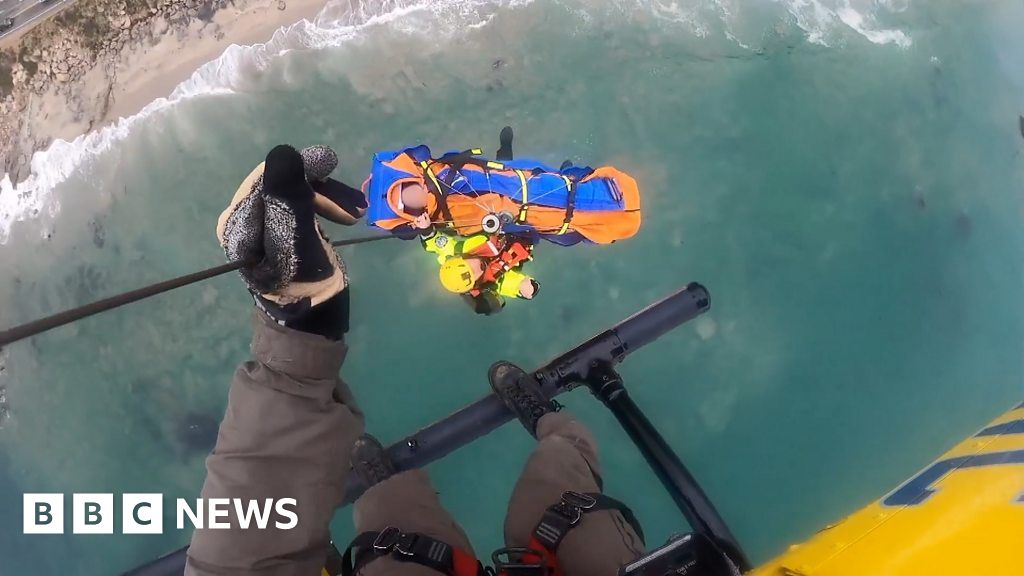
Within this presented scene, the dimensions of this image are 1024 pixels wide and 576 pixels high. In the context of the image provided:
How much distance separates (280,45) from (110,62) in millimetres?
1090

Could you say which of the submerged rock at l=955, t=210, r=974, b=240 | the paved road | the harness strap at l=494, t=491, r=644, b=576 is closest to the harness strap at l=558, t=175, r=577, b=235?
the harness strap at l=494, t=491, r=644, b=576

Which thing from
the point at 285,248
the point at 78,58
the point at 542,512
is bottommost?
the point at 542,512

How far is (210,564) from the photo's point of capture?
1025 mm

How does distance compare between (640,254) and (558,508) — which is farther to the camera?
(640,254)

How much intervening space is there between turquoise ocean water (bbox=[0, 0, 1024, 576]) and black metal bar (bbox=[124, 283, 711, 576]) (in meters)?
0.36

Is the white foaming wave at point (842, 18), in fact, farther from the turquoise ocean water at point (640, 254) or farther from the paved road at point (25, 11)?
the paved road at point (25, 11)

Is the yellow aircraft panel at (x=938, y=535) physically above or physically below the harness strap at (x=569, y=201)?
below

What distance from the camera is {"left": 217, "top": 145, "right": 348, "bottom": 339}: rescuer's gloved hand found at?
1.09 meters

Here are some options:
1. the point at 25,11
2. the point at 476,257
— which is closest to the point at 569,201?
the point at 476,257

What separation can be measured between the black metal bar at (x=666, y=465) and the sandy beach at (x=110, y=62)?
2781 millimetres

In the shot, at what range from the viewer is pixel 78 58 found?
345 cm

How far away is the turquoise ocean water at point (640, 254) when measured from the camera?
9.50 ft

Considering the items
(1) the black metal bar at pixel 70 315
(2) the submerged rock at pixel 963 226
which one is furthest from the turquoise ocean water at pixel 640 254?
(1) the black metal bar at pixel 70 315

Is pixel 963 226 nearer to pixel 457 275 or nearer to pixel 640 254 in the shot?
pixel 640 254
